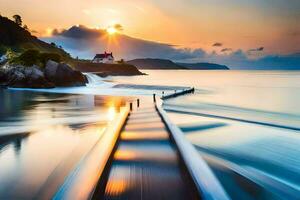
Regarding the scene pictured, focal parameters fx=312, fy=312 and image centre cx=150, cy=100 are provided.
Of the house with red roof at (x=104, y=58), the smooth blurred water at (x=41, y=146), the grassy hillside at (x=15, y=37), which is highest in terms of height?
the grassy hillside at (x=15, y=37)

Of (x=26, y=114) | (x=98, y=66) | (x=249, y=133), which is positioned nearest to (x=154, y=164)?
(x=249, y=133)

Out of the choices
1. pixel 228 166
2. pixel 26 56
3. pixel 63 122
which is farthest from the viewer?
pixel 26 56

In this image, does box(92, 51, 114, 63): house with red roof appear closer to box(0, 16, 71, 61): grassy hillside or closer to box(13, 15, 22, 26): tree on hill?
box(0, 16, 71, 61): grassy hillside

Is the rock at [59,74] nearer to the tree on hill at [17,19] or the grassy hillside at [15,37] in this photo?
the grassy hillside at [15,37]

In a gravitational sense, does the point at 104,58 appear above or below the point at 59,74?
above

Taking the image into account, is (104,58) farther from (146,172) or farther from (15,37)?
Answer: (146,172)

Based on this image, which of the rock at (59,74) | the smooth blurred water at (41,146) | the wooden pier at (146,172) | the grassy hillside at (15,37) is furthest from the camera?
the grassy hillside at (15,37)

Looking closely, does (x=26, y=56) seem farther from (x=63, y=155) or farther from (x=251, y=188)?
(x=251, y=188)

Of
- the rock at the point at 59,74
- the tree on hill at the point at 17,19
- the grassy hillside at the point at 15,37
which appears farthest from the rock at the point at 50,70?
the tree on hill at the point at 17,19

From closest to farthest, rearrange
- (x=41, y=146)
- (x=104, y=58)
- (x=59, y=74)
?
(x=41, y=146) < (x=59, y=74) < (x=104, y=58)

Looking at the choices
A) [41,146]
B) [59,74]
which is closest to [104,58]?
[59,74]

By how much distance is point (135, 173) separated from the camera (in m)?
5.99

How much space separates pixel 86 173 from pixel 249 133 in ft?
28.3

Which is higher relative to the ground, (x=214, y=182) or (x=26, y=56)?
(x=26, y=56)
